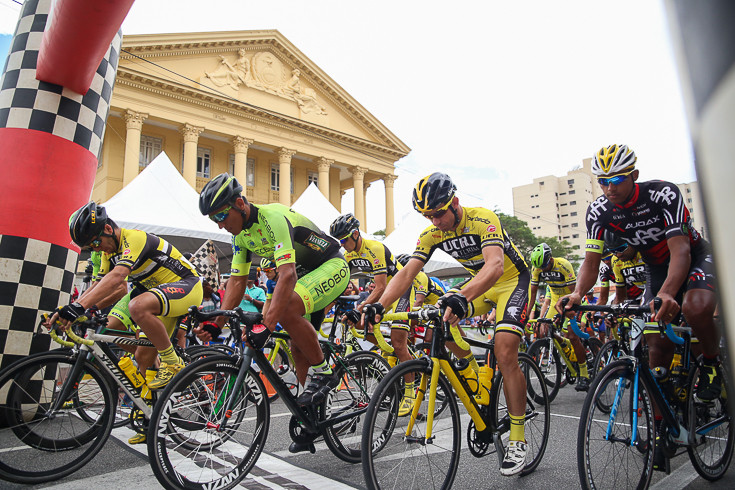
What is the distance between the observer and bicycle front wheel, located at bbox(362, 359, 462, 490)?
2742 mm

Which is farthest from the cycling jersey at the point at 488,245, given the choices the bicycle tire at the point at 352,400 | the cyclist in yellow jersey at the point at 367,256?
the cyclist in yellow jersey at the point at 367,256

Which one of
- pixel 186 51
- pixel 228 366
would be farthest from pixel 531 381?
pixel 186 51

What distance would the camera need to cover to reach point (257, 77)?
3497 centimetres

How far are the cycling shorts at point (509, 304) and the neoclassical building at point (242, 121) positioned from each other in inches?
1087

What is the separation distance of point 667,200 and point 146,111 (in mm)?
30810

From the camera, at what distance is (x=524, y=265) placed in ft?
13.3

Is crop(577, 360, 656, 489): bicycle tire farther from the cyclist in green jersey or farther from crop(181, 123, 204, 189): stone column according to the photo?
crop(181, 123, 204, 189): stone column

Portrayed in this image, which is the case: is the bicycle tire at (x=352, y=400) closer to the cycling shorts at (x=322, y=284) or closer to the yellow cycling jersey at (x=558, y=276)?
the cycling shorts at (x=322, y=284)

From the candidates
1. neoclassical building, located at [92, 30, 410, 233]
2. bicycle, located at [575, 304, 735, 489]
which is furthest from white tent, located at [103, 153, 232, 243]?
neoclassical building, located at [92, 30, 410, 233]

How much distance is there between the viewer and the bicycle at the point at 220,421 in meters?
2.81

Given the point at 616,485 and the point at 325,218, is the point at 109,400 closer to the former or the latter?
the point at 616,485

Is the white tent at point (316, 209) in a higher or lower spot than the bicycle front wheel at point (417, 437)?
higher

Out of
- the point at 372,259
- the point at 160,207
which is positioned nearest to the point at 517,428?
the point at 372,259

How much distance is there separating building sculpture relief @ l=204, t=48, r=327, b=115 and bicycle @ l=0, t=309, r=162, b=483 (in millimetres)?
32217
